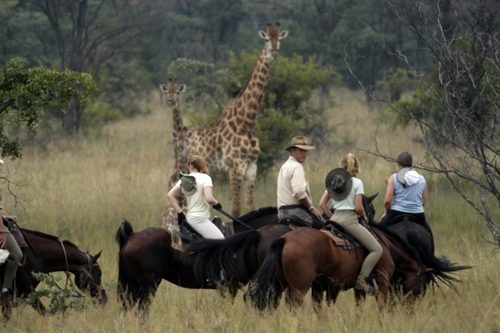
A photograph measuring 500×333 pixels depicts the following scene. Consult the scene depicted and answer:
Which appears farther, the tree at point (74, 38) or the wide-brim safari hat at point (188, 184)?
the tree at point (74, 38)

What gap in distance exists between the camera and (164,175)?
52.0 feet

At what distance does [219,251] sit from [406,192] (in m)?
2.60

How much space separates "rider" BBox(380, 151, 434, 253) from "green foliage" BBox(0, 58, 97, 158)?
11.5 ft

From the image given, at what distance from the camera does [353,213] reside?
7066 millimetres

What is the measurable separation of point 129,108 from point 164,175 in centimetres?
1431

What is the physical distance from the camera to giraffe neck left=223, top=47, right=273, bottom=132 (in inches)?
502

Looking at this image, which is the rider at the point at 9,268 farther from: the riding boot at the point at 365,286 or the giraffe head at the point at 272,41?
the giraffe head at the point at 272,41

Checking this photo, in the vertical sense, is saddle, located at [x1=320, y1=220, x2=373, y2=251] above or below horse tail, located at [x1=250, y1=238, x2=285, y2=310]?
above

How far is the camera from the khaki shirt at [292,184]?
25.1ft

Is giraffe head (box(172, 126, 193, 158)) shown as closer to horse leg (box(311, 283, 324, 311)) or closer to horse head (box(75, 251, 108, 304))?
horse head (box(75, 251, 108, 304))

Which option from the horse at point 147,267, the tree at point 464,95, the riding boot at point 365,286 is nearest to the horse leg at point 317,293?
the riding boot at point 365,286

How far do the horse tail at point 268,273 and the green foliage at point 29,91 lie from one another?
2.84 metres

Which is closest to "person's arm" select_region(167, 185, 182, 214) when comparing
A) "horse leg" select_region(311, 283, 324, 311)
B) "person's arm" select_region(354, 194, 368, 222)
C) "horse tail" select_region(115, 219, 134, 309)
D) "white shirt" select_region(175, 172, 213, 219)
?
"white shirt" select_region(175, 172, 213, 219)

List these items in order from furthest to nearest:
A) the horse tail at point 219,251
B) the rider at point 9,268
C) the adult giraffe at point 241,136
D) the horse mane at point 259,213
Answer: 1. the adult giraffe at point 241,136
2. the horse mane at point 259,213
3. the horse tail at point 219,251
4. the rider at point 9,268
